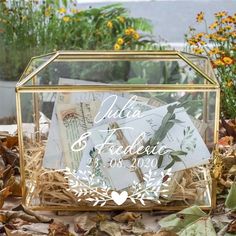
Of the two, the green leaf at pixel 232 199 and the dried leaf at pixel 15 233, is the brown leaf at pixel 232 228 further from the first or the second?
the dried leaf at pixel 15 233

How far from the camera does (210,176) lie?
3.00 feet

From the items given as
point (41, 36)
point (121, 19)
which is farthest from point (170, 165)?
point (121, 19)

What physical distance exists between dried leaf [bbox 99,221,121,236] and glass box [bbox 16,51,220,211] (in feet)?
0.14

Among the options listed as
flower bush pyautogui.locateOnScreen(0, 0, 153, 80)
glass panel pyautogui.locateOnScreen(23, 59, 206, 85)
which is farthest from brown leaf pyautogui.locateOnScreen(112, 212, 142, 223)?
flower bush pyautogui.locateOnScreen(0, 0, 153, 80)

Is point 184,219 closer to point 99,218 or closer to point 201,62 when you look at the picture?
point 99,218

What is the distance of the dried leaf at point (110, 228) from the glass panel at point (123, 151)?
4 cm

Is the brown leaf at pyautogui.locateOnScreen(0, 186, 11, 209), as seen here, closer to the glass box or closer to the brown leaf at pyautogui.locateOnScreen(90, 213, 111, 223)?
the glass box

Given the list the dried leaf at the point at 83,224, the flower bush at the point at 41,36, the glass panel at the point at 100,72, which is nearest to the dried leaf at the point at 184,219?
the dried leaf at the point at 83,224

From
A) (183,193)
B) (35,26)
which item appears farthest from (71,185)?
(35,26)

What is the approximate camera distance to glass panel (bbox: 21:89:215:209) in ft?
2.88

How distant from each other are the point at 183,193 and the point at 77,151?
0.19 metres

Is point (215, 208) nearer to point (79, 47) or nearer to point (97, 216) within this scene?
point (97, 216)

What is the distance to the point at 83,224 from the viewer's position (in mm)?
879

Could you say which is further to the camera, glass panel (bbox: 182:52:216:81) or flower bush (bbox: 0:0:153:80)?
flower bush (bbox: 0:0:153:80)
